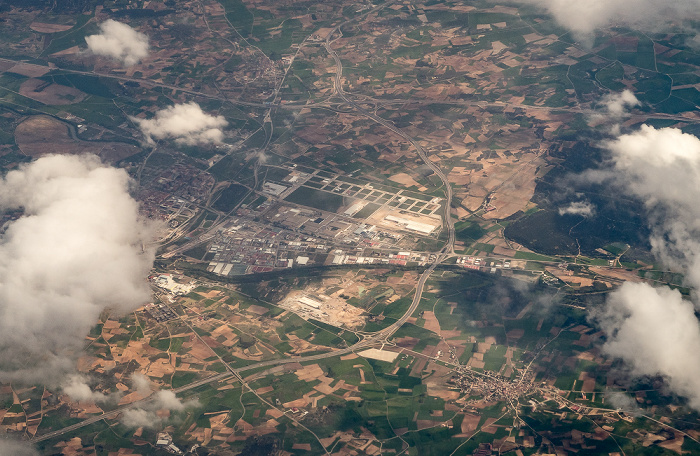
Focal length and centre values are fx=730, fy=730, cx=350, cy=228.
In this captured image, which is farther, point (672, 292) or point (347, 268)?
point (347, 268)

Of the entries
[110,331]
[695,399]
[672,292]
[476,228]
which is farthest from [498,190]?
[110,331]

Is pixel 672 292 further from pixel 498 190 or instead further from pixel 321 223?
pixel 321 223

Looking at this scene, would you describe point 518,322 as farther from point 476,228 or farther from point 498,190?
point 498,190

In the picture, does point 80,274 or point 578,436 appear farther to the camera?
point 80,274

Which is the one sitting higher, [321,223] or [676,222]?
[676,222]

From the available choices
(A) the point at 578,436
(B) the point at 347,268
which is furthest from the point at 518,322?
(B) the point at 347,268

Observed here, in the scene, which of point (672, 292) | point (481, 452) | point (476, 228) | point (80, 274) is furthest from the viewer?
point (476, 228)

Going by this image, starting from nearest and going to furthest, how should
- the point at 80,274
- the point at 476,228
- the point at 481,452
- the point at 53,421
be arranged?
the point at 481,452
the point at 53,421
the point at 80,274
the point at 476,228

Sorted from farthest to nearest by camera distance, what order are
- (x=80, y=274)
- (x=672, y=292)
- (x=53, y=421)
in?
(x=80, y=274)
(x=672, y=292)
(x=53, y=421)

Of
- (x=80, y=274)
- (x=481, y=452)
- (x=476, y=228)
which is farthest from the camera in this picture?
(x=476, y=228)
